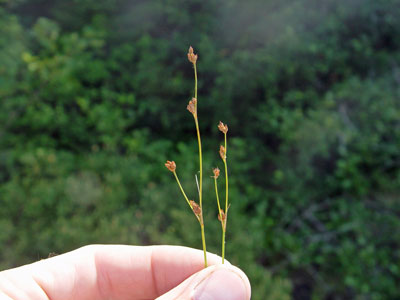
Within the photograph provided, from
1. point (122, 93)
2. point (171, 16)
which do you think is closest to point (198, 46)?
point (171, 16)

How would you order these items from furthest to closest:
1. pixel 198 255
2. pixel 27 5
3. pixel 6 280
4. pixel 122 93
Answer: pixel 27 5, pixel 122 93, pixel 198 255, pixel 6 280

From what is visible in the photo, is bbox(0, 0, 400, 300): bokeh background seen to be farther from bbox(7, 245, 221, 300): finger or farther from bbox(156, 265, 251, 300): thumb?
bbox(156, 265, 251, 300): thumb

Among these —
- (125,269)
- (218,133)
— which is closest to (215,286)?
(125,269)

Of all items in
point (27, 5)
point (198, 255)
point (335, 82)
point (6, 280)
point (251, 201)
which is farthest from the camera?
point (27, 5)

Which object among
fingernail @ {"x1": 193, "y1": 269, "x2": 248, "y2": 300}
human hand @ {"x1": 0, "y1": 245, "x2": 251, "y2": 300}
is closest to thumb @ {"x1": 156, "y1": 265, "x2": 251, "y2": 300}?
fingernail @ {"x1": 193, "y1": 269, "x2": 248, "y2": 300}

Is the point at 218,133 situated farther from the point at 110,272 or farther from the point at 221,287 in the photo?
the point at 221,287

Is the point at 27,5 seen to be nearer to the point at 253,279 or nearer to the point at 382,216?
the point at 253,279
